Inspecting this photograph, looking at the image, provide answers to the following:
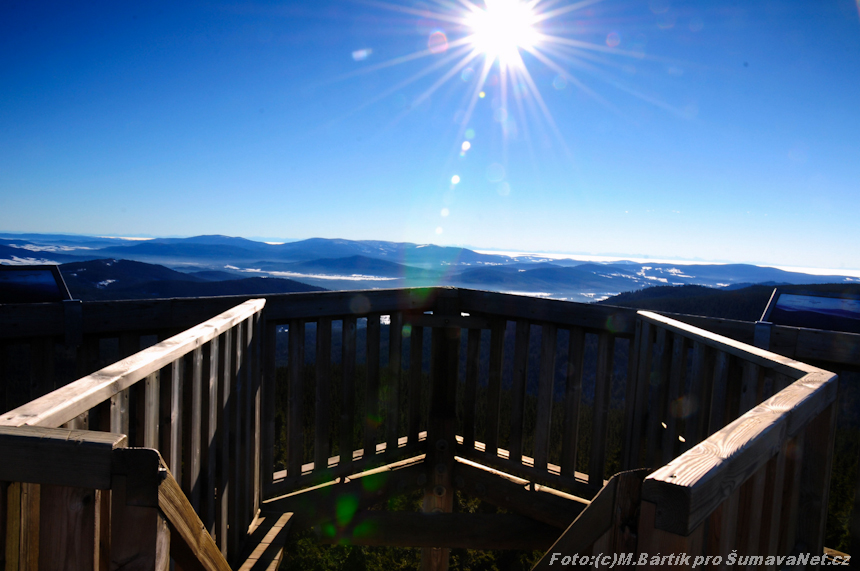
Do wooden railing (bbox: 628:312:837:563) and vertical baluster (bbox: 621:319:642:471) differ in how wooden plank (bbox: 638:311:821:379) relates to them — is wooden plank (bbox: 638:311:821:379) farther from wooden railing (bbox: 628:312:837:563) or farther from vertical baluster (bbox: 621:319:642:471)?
vertical baluster (bbox: 621:319:642:471)

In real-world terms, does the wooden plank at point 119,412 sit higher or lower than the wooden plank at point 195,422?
higher

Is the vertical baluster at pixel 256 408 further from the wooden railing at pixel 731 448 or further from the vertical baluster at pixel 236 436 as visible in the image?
the wooden railing at pixel 731 448

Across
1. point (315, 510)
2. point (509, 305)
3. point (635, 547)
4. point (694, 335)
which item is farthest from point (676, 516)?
point (315, 510)

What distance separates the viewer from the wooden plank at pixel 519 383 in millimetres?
3625

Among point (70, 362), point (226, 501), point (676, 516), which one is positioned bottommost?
point (226, 501)

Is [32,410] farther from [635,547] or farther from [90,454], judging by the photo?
[635,547]

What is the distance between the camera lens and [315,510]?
346cm

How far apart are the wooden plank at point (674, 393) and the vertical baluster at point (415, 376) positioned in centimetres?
181

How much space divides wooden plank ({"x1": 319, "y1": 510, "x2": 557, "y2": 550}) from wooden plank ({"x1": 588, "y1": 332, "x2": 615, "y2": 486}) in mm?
636

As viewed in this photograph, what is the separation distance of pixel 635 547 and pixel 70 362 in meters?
2.85

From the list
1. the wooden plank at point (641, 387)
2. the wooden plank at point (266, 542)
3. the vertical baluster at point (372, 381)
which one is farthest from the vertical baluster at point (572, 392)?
the wooden plank at point (266, 542)

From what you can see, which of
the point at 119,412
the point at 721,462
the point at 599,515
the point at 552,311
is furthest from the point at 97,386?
the point at 552,311

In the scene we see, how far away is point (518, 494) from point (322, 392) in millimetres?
1680

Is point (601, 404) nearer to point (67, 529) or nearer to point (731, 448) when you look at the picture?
point (731, 448)
